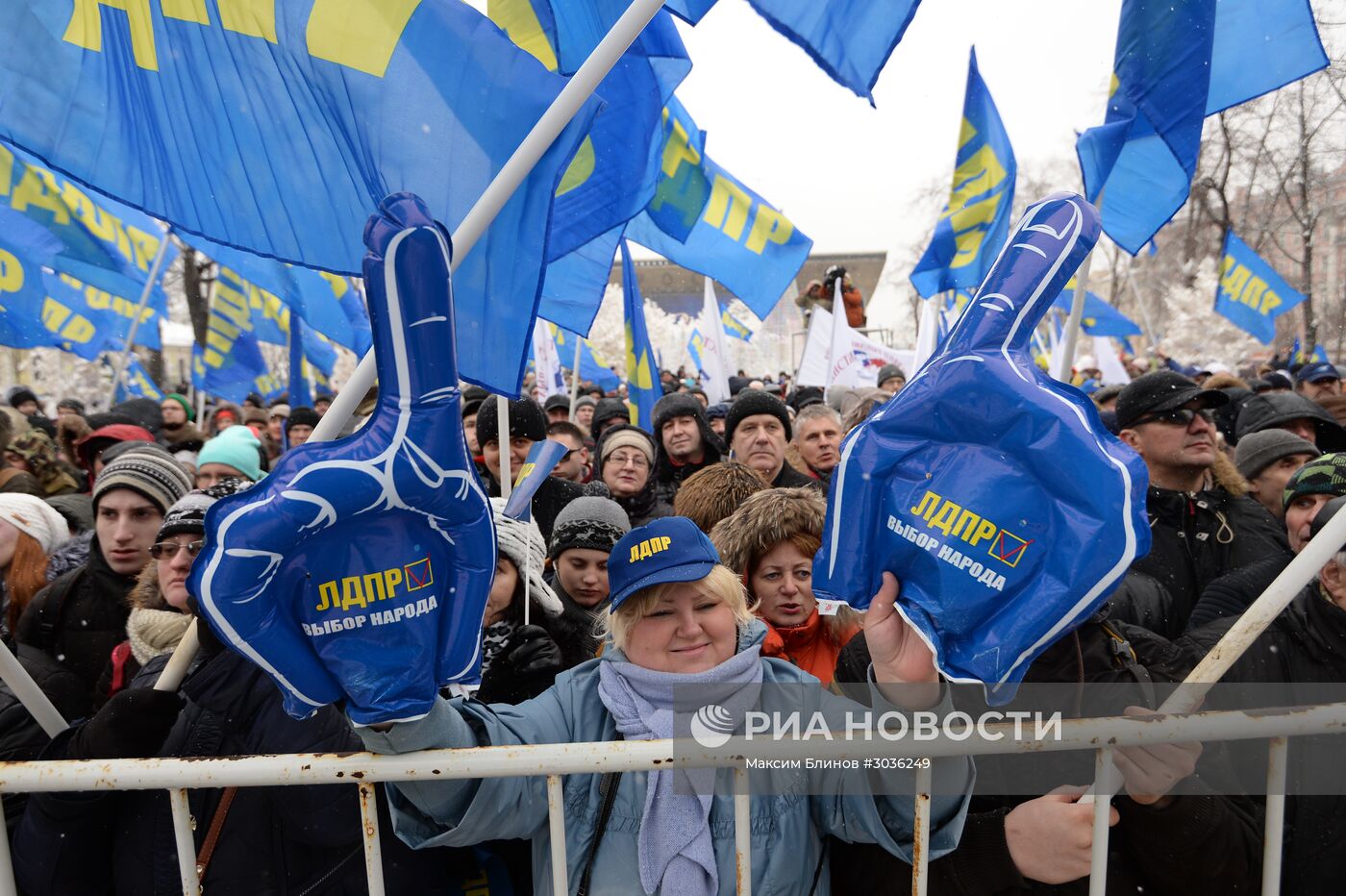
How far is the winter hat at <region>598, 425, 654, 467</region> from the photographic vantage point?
4375 millimetres

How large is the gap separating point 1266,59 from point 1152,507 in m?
1.62

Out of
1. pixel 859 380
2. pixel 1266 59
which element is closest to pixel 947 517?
pixel 1266 59

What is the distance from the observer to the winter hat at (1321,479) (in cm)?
270

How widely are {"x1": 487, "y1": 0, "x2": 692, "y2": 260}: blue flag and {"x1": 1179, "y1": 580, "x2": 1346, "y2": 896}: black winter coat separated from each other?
2.10 meters

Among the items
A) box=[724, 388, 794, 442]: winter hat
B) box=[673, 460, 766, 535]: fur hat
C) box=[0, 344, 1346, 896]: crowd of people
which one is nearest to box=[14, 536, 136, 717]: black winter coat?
box=[0, 344, 1346, 896]: crowd of people

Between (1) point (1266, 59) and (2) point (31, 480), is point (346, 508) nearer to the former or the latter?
(1) point (1266, 59)

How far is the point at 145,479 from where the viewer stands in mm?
3066

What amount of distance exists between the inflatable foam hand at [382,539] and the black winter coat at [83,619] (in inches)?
74.5

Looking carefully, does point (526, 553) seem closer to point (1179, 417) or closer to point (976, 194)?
point (1179, 417)

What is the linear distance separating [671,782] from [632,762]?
23 centimetres

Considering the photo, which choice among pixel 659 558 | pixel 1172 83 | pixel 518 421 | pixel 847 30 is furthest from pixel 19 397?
pixel 1172 83

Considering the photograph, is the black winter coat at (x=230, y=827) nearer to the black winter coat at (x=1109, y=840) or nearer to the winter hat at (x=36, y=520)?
the black winter coat at (x=1109, y=840)

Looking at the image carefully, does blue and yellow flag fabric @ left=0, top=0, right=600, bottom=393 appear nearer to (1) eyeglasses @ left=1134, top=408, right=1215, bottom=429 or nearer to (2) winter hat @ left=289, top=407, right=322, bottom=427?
(1) eyeglasses @ left=1134, top=408, right=1215, bottom=429

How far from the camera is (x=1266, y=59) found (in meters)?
2.95
